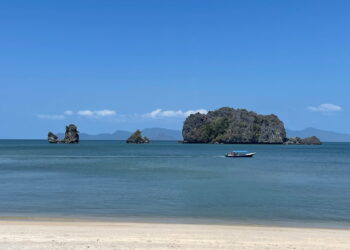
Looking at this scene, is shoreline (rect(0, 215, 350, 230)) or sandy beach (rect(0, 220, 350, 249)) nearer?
sandy beach (rect(0, 220, 350, 249))

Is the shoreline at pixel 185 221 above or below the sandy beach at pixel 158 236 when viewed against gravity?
below

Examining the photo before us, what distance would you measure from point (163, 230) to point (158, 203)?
12.4m

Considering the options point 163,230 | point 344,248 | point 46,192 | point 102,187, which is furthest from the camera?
point 102,187

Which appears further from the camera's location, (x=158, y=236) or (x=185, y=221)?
(x=185, y=221)

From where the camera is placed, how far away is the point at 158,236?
2048cm

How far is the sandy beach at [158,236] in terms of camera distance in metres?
18.2

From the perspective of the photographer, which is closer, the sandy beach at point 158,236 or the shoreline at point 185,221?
the sandy beach at point 158,236

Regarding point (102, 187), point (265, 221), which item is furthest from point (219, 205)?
point (102, 187)

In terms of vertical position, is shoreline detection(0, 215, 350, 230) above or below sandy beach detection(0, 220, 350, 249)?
below

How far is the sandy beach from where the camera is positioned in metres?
18.2

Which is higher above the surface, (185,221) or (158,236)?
(158,236)

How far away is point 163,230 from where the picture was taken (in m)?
22.5

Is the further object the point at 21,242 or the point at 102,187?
the point at 102,187

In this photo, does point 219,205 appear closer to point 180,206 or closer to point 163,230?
point 180,206
